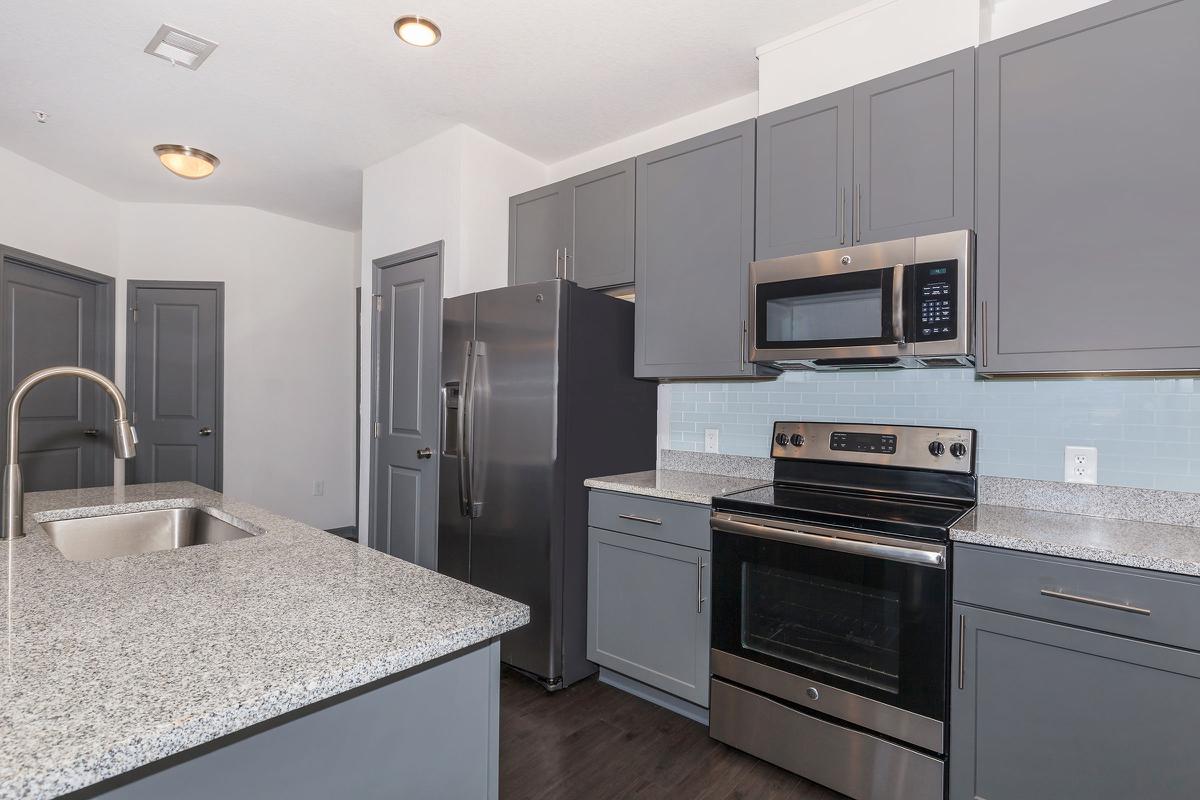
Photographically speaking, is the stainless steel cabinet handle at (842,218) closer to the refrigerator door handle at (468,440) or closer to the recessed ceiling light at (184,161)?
the refrigerator door handle at (468,440)

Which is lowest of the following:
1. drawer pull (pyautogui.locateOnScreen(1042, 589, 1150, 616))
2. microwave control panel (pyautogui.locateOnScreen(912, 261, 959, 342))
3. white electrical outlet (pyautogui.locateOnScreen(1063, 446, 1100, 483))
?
drawer pull (pyautogui.locateOnScreen(1042, 589, 1150, 616))

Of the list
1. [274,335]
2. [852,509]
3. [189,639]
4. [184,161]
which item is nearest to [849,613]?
[852,509]

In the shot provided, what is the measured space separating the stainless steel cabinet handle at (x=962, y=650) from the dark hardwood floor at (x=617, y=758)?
23.6 inches

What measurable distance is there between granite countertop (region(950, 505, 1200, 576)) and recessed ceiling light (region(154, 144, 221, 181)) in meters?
4.07

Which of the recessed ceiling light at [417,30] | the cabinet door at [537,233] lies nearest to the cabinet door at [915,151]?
the cabinet door at [537,233]

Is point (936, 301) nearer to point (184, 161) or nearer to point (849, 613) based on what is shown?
point (849, 613)

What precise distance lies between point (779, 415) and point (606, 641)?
1.22 meters

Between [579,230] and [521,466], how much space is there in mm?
1229

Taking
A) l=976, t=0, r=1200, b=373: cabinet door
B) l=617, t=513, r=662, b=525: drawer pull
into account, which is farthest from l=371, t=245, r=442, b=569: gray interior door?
l=976, t=0, r=1200, b=373: cabinet door

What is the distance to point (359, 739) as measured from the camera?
88cm

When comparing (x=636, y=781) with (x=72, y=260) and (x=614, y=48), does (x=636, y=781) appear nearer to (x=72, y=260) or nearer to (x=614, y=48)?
(x=614, y=48)

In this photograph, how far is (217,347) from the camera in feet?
15.3

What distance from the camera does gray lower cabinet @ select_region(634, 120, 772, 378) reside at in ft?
8.05

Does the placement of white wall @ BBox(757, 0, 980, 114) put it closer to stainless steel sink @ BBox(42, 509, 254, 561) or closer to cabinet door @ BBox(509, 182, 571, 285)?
cabinet door @ BBox(509, 182, 571, 285)
